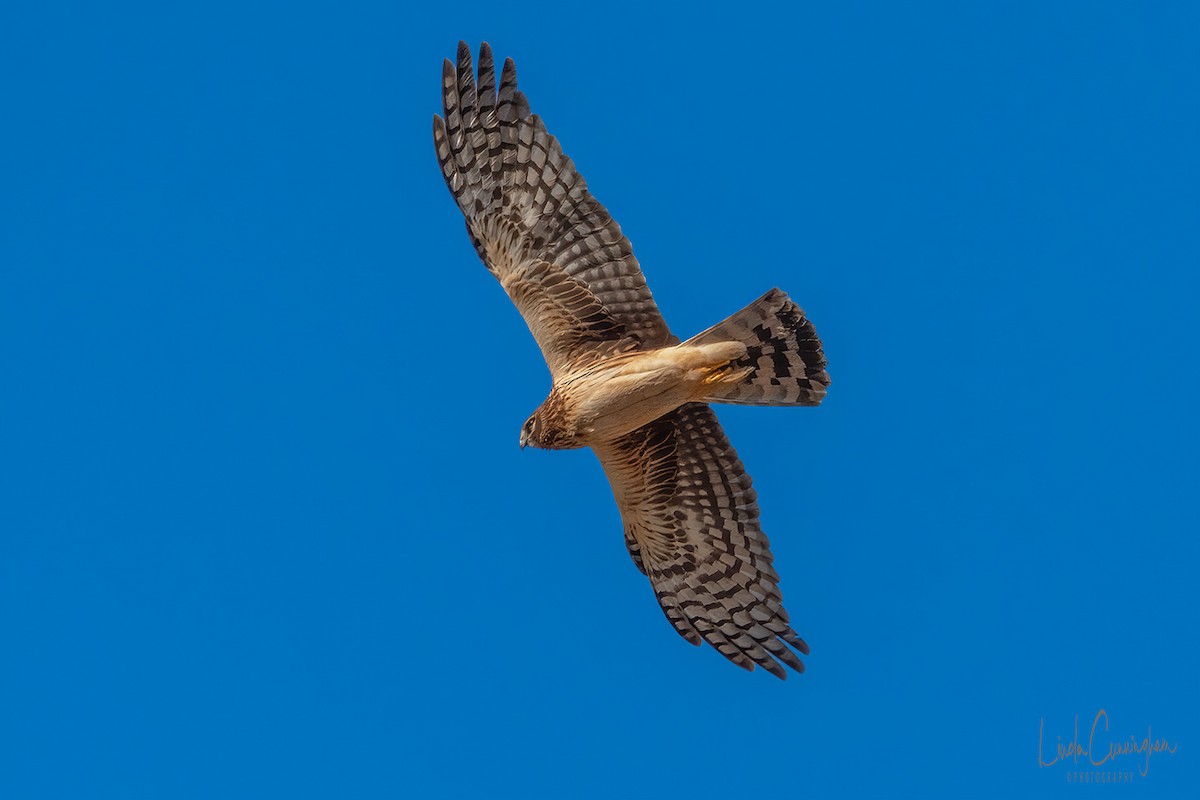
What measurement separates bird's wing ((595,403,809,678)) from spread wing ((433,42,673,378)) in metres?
0.90

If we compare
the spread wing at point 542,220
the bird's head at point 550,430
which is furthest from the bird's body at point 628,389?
the spread wing at point 542,220

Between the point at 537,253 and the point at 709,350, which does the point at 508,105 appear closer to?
the point at 537,253

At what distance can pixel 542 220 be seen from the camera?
34.5 feet

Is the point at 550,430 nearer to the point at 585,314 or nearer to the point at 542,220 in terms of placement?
the point at 585,314

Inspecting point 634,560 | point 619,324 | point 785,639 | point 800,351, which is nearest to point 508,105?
point 619,324

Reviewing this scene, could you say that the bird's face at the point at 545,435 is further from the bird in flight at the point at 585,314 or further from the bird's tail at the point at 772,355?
the bird's tail at the point at 772,355

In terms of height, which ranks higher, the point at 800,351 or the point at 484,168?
the point at 484,168

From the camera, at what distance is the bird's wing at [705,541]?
36.0ft

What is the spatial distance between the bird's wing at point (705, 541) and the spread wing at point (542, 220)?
896 millimetres

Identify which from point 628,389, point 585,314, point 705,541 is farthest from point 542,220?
point 705,541

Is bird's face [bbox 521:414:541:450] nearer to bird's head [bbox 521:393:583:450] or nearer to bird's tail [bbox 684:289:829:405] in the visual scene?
bird's head [bbox 521:393:583:450]

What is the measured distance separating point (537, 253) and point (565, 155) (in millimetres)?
682

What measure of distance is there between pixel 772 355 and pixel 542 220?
5.88 feet

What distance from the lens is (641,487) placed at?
11086mm
